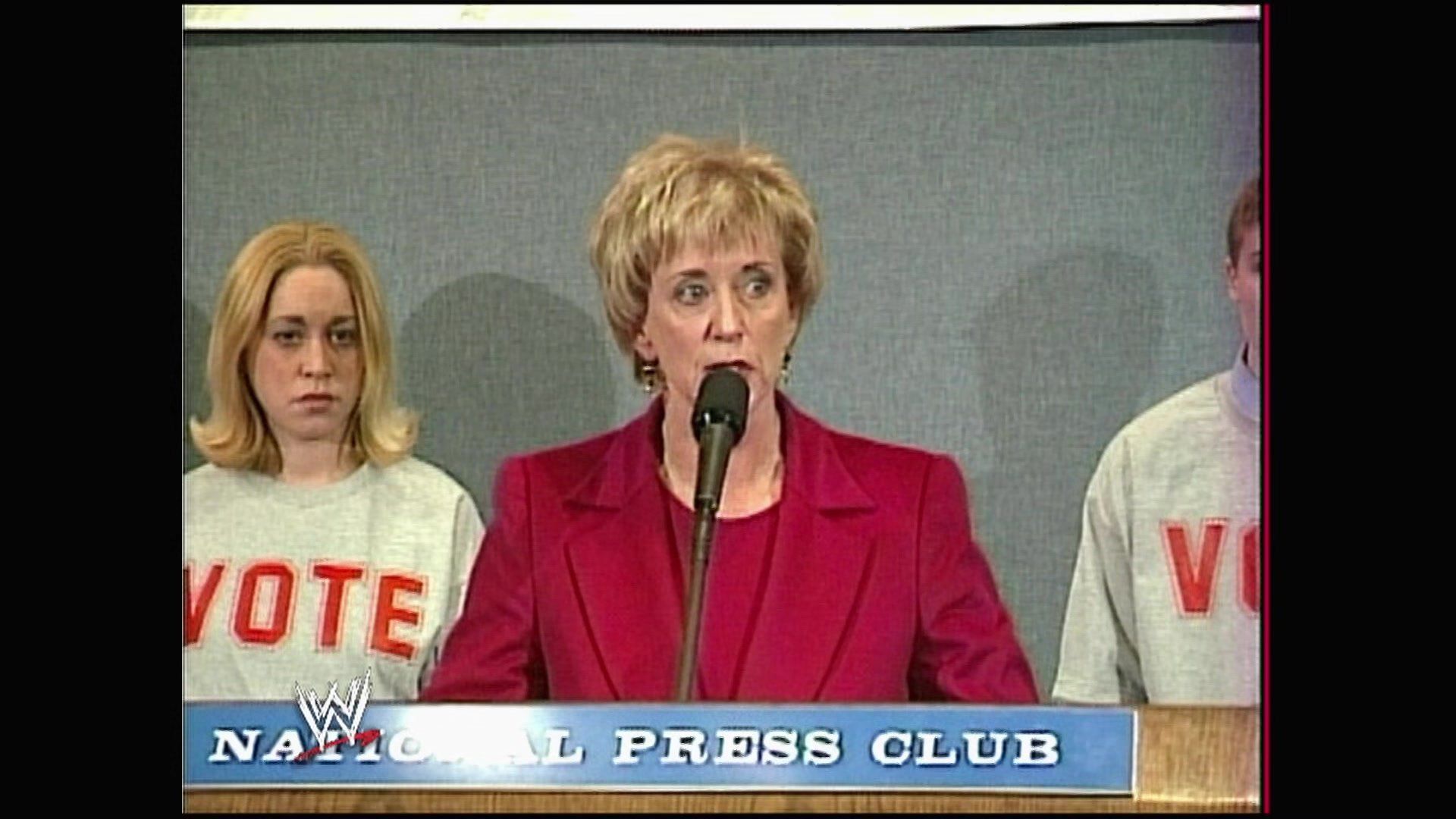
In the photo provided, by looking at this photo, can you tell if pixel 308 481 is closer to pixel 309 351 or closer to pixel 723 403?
pixel 309 351

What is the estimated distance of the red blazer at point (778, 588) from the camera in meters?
3.09

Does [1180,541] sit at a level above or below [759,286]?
below

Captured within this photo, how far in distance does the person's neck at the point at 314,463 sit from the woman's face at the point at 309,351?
0.07ft

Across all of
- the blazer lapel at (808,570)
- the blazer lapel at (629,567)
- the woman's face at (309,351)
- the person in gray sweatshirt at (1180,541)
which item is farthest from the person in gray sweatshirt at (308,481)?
the person in gray sweatshirt at (1180,541)

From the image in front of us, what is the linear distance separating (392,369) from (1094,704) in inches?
34.2

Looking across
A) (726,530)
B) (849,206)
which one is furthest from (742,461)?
(849,206)

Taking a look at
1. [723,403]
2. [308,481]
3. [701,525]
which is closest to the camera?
[701,525]

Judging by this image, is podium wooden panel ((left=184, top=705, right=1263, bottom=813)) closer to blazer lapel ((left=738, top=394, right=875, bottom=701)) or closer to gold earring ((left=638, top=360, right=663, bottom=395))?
blazer lapel ((left=738, top=394, right=875, bottom=701))

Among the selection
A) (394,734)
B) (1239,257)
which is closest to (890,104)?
(1239,257)

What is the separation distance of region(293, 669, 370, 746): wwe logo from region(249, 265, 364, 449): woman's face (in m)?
0.30

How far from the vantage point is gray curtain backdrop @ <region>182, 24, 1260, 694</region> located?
3129 millimetres

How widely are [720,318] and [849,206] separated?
197 millimetres

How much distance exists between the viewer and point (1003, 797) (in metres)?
3.03
